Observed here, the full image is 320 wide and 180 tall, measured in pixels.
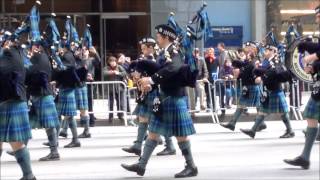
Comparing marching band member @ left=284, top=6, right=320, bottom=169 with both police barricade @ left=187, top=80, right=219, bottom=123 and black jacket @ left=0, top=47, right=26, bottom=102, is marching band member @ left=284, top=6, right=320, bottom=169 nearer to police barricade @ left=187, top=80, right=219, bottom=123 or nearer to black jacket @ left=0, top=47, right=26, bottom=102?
black jacket @ left=0, top=47, right=26, bottom=102

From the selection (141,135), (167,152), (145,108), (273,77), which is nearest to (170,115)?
(141,135)

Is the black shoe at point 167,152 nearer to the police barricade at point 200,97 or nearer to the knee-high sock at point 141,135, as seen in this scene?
the knee-high sock at point 141,135

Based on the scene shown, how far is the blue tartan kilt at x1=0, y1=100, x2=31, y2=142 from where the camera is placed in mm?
7629

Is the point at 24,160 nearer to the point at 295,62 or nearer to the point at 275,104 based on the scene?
the point at 295,62

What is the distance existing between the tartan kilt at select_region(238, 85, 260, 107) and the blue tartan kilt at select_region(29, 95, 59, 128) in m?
4.13

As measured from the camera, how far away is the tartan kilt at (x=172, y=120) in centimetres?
795

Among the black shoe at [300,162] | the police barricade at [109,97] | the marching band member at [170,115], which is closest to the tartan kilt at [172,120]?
the marching band member at [170,115]

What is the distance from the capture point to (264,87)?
1195 cm

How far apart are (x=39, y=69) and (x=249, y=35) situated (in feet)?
43.4

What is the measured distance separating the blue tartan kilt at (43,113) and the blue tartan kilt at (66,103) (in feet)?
4.39

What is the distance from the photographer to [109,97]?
15297 mm

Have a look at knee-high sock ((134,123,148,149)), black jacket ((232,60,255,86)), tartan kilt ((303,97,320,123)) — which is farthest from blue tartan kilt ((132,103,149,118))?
black jacket ((232,60,255,86))

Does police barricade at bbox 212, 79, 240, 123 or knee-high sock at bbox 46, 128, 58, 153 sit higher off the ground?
police barricade at bbox 212, 79, 240, 123

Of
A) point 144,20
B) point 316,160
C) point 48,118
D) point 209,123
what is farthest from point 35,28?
point 144,20
